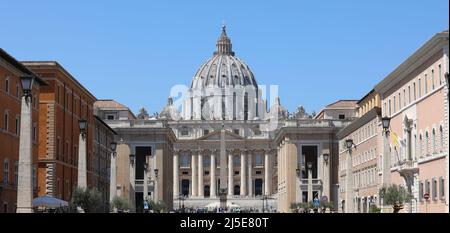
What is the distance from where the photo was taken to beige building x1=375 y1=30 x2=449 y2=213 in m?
58.0

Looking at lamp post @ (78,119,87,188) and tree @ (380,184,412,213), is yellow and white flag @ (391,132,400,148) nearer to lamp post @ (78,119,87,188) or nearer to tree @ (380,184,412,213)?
tree @ (380,184,412,213)

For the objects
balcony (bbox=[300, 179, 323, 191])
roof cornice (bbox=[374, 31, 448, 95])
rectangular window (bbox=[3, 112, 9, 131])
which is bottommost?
rectangular window (bbox=[3, 112, 9, 131])

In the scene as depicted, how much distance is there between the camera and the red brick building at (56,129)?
234 feet

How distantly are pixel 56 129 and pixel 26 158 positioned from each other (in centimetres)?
4180

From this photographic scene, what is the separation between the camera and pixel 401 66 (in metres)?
70.3

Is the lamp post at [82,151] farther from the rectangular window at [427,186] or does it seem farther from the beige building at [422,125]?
the rectangular window at [427,186]

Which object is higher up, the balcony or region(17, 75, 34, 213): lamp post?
the balcony

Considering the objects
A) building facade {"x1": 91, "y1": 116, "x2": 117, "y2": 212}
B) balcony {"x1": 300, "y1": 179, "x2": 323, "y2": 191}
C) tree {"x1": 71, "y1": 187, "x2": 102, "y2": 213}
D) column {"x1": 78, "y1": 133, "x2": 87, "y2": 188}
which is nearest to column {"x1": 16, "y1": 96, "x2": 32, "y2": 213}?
column {"x1": 78, "y1": 133, "x2": 87, "y2": 188}

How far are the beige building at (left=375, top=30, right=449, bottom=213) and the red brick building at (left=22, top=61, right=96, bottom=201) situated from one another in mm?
26561
